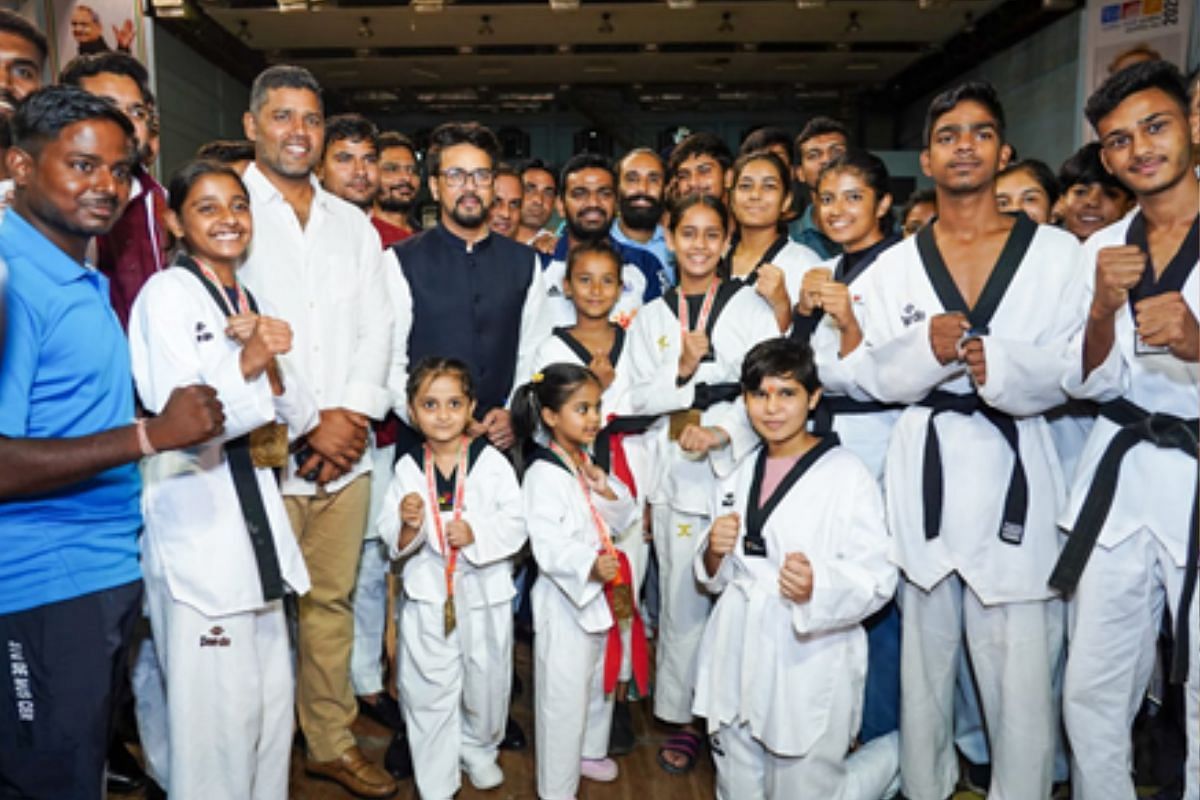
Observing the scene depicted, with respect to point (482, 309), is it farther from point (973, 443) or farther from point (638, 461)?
point (973, 443)

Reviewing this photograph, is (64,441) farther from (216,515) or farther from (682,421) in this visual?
(682,421)

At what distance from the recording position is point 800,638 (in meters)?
2.49

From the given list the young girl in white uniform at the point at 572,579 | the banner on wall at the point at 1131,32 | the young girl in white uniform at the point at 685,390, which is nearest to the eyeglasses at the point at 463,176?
the young girl in white uniform at the point at 685,390

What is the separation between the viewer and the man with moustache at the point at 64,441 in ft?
5.71

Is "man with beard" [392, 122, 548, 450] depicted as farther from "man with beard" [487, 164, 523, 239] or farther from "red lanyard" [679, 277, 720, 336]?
"man with beard" [487, 164, 523, 239]

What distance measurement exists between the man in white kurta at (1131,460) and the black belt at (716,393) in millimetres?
1048

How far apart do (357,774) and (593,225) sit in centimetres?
245

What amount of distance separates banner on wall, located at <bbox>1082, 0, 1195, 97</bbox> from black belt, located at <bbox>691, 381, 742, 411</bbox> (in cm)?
590

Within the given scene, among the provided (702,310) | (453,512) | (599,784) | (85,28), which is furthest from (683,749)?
(85,28)

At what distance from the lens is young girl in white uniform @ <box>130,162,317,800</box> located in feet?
6.95

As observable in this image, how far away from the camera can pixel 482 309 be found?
3.27 m

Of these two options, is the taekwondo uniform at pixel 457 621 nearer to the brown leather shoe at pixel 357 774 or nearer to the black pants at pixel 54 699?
the brown leather shoe at pixel 357 774

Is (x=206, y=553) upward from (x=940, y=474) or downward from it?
downward

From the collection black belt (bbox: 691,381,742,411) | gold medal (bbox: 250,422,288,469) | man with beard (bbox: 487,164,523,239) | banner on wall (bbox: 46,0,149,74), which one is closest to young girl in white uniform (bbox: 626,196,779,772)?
black belt (bbox: 691,381,742,411)
